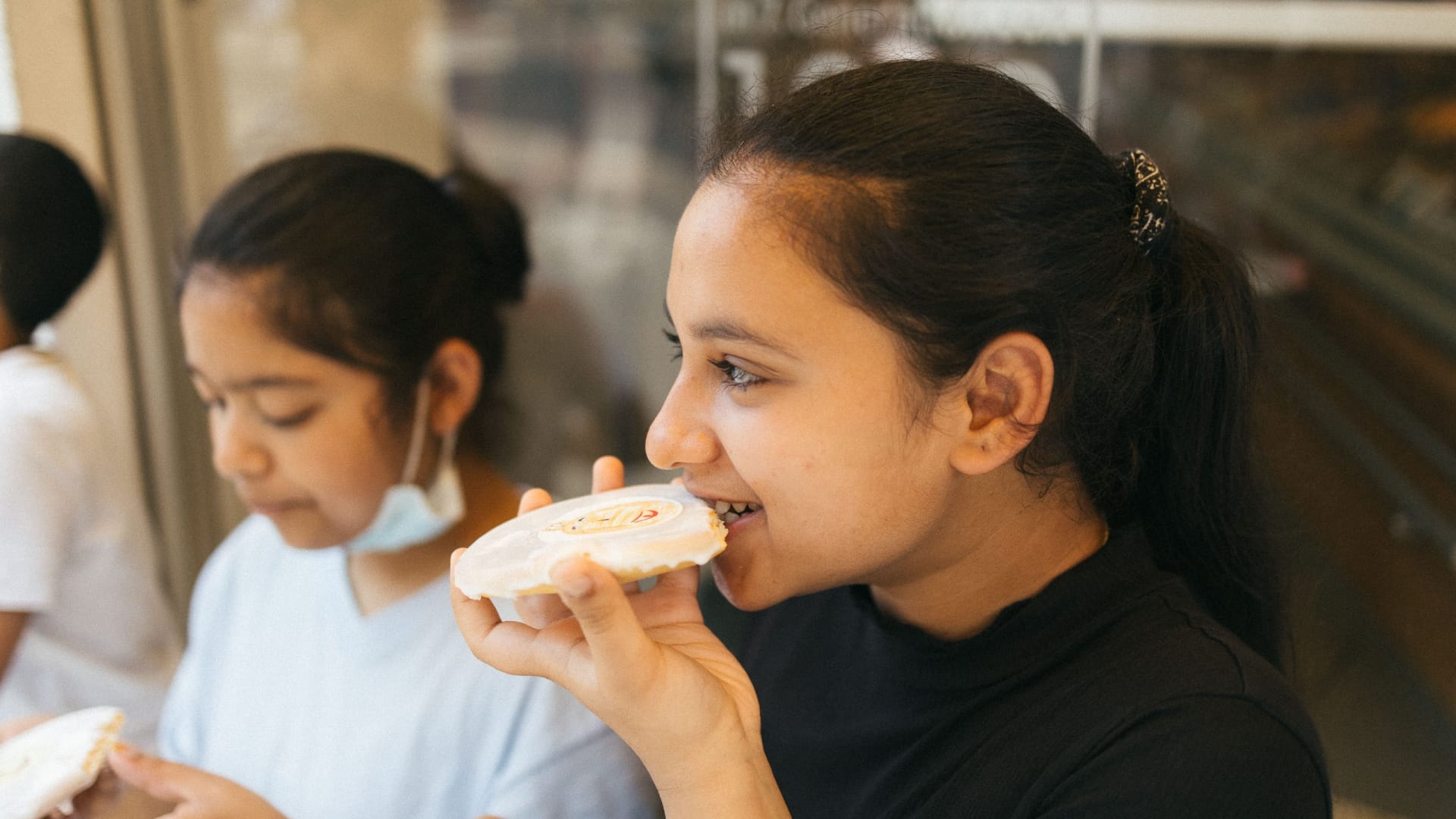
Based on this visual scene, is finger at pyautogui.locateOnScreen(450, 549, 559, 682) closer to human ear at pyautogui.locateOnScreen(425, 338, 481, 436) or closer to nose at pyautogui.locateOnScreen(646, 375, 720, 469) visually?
nose at pyautogui.locateOnScreen(646, 375, 720, 469)

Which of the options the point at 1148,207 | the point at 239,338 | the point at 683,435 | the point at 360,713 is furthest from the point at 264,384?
the point at 1148,207

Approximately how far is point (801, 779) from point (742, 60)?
138 cm

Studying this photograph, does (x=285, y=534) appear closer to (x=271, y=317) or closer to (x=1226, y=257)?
(x=271, y=317)

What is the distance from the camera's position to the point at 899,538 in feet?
3.24

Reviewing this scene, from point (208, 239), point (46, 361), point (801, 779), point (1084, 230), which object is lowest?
point (801, 779)

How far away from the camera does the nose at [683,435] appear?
0.99 meters

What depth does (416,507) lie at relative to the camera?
145cm

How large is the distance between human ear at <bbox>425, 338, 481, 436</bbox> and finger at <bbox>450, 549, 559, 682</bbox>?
1.79 feet

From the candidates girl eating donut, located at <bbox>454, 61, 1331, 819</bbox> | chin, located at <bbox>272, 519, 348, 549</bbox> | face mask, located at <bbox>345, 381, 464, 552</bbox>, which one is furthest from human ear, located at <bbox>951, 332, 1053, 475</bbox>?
chin, located at <bbox>272, 519, 348, 549</bbox>

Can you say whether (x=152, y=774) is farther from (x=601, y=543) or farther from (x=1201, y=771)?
(x=1201, y=771)

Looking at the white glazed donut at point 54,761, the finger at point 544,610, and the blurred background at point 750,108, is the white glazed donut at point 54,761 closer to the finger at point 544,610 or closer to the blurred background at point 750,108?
the finger at point 544,610

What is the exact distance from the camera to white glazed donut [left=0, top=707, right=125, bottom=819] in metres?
1.10

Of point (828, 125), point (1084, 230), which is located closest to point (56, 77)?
point (828, 125)

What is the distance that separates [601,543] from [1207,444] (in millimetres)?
593
